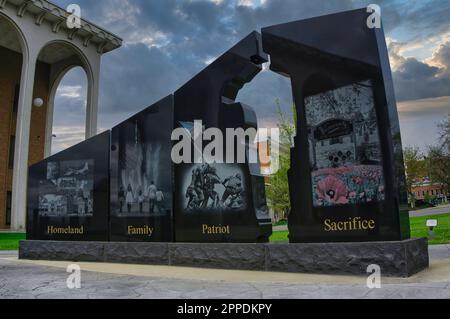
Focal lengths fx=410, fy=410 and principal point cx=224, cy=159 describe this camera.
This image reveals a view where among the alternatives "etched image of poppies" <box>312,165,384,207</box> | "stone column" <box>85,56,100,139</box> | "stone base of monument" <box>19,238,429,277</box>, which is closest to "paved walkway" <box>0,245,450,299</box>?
"stone base of monument" <box>19,238,429,277</box>

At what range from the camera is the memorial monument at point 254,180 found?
6.46 meters

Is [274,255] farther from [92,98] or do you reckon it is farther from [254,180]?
[92,98]

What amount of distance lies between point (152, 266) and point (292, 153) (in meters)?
3.72

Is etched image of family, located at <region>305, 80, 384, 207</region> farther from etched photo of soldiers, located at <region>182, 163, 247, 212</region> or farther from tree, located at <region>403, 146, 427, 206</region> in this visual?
tree, located at <region>403, 146, 427, 206</region>

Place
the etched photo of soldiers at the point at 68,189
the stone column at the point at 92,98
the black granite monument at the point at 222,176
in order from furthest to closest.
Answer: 1. the stone column at the point at 92,98
2. the etched photo of soldiers at the point at 68,189
3. the black granite monument at the point at 222,176

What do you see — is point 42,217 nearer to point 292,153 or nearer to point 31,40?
point 292,153

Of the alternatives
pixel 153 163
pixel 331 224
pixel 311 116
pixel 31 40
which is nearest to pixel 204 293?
pixel 331 224

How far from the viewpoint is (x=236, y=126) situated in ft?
27.0

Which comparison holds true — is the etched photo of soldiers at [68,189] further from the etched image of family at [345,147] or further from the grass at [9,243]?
the etched image of family at [345,147]

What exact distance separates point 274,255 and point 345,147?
2.19 meters

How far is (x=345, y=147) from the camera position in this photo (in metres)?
6.72

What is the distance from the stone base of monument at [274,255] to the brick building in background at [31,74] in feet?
59.2

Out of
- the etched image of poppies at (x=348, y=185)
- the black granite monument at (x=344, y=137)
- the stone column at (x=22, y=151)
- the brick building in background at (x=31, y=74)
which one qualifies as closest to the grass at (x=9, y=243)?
the stone column at (x=22, y=151)
